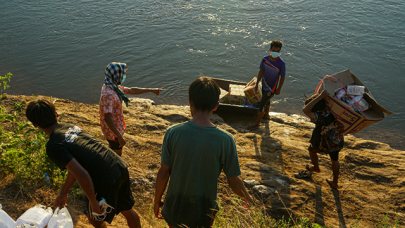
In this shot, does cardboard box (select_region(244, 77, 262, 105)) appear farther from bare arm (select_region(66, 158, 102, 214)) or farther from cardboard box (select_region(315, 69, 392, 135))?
bare arm (select_region(66, 158, 102, 214))

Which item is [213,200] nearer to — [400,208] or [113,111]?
[113,111]

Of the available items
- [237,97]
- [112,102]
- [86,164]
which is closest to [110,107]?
[112,102]

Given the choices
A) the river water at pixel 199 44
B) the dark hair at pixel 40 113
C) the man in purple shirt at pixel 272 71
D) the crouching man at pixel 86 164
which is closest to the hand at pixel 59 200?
the crouching man at pixel 86 164

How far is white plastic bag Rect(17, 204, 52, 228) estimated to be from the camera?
293 centimetres

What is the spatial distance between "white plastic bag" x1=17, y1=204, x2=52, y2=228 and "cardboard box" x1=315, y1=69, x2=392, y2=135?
4065 mm

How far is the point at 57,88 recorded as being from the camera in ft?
33.9

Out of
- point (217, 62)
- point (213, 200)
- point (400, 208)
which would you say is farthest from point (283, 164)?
point (217, 62)

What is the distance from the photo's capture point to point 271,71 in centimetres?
624

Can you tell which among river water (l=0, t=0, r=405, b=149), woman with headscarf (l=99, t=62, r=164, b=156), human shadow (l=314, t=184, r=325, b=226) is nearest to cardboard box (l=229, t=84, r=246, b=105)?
river water (l=0, t=0, r=405, b=149)

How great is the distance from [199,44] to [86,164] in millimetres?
11147

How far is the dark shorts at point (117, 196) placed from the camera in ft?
9.00

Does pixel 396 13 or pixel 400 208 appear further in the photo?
pixel 396 13

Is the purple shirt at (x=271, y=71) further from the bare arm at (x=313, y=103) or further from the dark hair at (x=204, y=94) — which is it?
the dark hair at (x=204, y=94)

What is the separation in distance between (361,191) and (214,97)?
373cm
